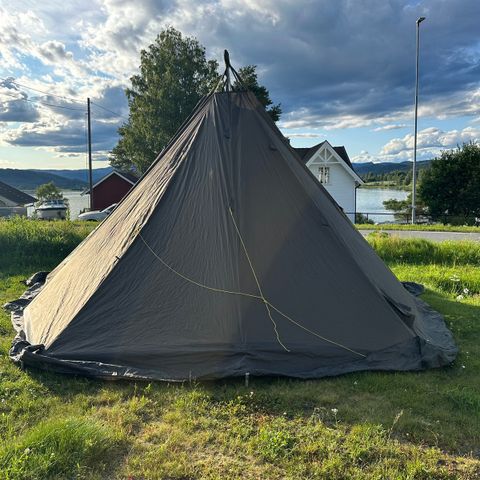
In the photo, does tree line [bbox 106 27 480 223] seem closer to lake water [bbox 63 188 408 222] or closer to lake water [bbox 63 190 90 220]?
lake water [bbox 63 188 408 222]

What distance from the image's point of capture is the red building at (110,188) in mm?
34531

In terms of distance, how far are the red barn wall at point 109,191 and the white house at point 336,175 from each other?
586 inches

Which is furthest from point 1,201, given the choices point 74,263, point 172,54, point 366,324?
point 366,324

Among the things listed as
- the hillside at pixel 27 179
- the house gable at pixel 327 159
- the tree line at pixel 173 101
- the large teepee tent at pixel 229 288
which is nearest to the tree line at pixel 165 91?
the tree line at pixel 173 101

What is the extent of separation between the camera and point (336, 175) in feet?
96.7

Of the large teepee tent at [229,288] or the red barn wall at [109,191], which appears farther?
the red barn wall at [109,191]

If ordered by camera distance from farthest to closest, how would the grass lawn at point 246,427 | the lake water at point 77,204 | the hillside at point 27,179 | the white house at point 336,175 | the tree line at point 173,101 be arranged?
the hillside at point 27,179
the lake water at point 77,204
the white house at point 336,175
the tree line at point 173,101
the grass lawn at point 246,427

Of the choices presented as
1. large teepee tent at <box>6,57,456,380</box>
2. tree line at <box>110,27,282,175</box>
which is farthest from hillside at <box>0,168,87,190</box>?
large teepee tent at <box>6,57,456,380</box>

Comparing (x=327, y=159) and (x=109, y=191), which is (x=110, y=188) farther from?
(x=327, y=159)

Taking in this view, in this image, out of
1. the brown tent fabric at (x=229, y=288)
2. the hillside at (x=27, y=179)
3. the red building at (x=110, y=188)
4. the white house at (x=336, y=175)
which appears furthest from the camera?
the hillside at (x=27, y=179)

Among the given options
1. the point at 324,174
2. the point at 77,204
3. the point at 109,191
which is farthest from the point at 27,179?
the point at 324,174

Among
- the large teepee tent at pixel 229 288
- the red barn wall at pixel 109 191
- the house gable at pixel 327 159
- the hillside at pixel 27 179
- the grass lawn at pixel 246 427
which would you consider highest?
the hillside at pixel 27 179

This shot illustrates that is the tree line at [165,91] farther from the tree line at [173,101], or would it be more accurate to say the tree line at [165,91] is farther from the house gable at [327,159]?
the house gable at [327,159]

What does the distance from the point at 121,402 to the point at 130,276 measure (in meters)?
1.22
